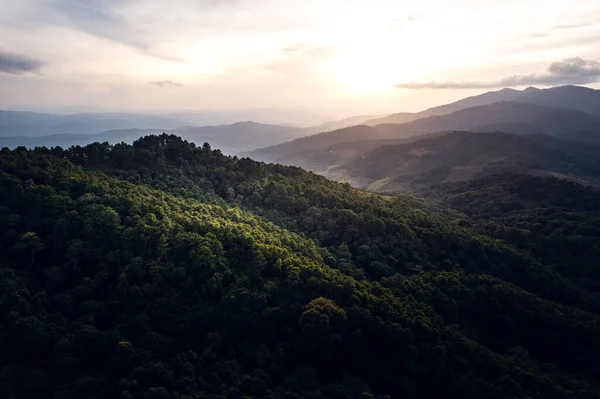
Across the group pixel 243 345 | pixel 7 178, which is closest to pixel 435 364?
pixel 243 345

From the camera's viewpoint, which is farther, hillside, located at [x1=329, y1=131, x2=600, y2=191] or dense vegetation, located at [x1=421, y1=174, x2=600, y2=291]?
hillside, located at [x1=329, y1=131, x2=600, y2=191]

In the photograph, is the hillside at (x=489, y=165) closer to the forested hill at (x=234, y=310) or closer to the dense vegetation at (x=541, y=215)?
the dense vegetation at (x=541, y=215)

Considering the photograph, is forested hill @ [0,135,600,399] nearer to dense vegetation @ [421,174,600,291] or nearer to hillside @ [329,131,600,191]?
dense vegetation @ [421,174,600,291]

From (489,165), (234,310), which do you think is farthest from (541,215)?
(489,165)

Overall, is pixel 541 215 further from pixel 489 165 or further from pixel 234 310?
pixel 489 165

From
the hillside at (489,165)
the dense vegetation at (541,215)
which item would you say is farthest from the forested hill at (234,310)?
the hillside at (489,165)

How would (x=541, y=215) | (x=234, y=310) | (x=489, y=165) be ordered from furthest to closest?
(x=489, y=165), (x=541, y=215), (x=234, y=310)

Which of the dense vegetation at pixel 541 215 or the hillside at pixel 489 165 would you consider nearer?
the dense vegetation at pixel 541 215

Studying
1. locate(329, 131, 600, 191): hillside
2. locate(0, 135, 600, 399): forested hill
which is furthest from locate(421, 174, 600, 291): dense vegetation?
locate(329, 131, 600, 191): hillside
